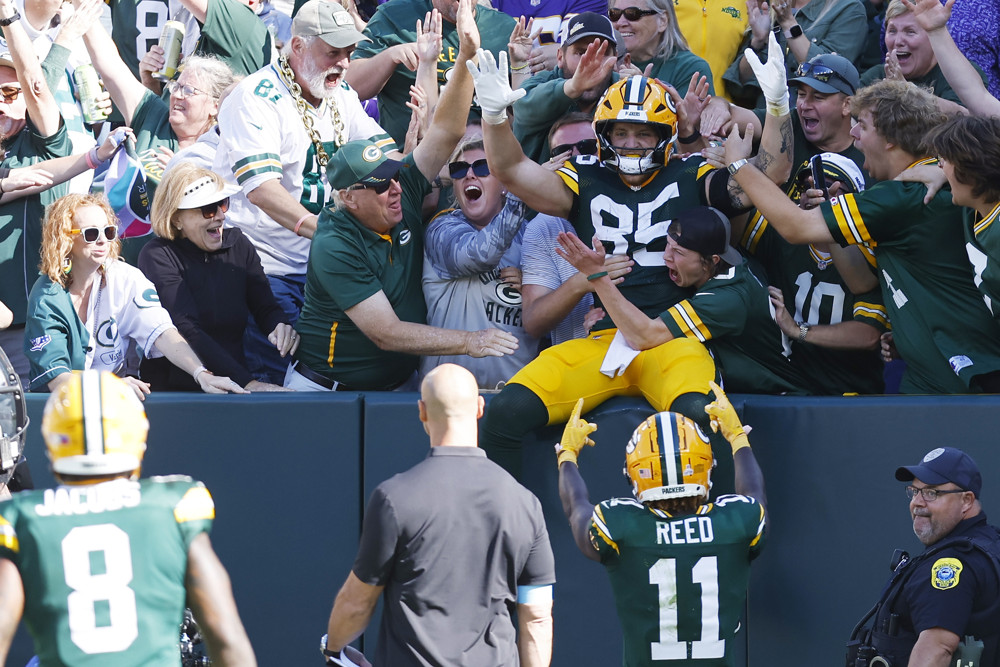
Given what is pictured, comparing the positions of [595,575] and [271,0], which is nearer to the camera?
[595,575]

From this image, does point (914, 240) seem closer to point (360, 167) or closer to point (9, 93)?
point (360, 167)

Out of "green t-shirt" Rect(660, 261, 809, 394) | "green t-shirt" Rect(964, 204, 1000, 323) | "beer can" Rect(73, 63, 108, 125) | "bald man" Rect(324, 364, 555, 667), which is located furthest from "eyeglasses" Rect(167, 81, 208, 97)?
"green t-shirt" Rect(964, 204, 1000, 323)

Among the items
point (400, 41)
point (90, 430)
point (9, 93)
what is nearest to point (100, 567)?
point (90, 430)

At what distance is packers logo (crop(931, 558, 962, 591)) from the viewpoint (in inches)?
194

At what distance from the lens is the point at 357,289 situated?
642 centimetres

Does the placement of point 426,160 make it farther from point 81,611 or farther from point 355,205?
point 81,611

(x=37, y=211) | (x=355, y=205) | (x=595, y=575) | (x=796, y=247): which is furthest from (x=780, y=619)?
(x=37, y=211)

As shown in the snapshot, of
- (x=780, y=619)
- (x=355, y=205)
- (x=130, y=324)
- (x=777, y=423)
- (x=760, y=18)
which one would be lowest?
(x=780, y=619)

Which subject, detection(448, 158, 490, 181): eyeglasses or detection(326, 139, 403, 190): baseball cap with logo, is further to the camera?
detection(448, 158, 490, 181): eyeglasses

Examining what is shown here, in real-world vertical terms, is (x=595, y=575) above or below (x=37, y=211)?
below

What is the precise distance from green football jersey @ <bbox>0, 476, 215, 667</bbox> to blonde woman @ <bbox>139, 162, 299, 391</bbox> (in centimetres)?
285

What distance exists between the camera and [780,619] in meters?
6.16

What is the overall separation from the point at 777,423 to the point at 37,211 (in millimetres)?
4736

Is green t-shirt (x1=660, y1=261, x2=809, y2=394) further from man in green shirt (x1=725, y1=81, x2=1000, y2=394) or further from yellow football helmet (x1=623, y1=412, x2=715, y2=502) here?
yellow football helmet (x1=623, y1=412, x2=715, y2=502)
